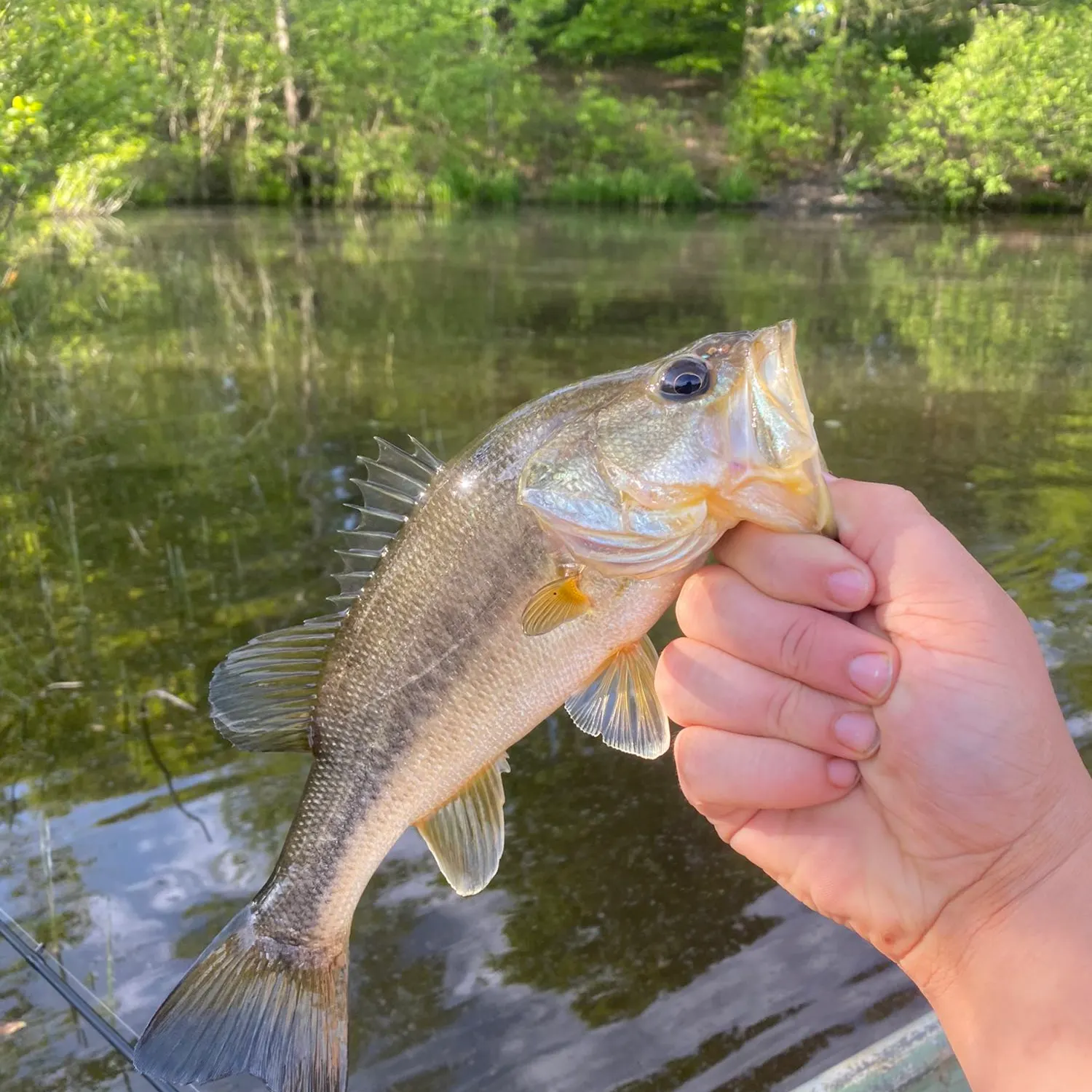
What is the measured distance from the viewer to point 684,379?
1.68m

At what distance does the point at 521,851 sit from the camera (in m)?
3.70

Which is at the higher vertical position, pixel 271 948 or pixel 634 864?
pixel 271 948

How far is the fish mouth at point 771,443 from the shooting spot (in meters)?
1.56

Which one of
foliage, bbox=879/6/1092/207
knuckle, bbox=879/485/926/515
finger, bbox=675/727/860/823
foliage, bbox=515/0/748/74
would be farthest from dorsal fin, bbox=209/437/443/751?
foliage, bbox=515/0/748/74

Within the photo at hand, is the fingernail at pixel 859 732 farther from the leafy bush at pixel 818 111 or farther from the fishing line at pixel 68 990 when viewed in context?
the leafy bush at pixel 818 111

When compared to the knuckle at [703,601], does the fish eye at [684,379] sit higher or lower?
higher

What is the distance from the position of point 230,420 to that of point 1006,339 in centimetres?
900

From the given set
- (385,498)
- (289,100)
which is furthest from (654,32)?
(385,498)

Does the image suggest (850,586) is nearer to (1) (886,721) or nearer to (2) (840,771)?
(1) (886,721)

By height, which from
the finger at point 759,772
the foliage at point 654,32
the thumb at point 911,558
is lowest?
the finger at point 759,772

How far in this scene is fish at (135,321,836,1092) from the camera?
1656 mm

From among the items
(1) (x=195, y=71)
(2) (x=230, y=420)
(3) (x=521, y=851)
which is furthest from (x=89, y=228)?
(3) (x=521, y=851)

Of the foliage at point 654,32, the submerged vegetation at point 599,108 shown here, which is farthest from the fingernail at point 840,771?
the foliage at point 654,32

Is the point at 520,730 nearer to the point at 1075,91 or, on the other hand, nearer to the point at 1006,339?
the point at 1006,339
